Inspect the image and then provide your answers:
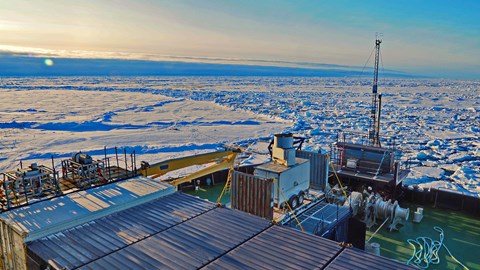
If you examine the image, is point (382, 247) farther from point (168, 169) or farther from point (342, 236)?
point (168, 169)

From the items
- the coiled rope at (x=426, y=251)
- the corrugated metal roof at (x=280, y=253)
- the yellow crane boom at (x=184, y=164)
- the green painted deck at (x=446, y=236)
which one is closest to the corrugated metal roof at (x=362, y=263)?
the corrugated metal roof at (x=280, y=253)

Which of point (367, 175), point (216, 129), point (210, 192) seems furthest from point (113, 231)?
point (216, 129)

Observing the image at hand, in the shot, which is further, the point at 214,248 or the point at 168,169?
the point at 168,169

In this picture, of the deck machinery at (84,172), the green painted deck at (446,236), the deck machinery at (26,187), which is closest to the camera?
the deck machinery at (26,187)

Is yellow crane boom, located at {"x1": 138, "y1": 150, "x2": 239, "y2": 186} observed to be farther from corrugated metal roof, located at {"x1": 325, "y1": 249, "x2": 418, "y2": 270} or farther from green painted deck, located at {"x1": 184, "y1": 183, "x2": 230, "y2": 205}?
corrugated metal roof, located at {"x1": 325, "y1": 249, "x2": 418, "y2": 270}

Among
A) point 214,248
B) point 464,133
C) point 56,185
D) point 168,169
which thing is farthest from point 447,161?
point 56,185

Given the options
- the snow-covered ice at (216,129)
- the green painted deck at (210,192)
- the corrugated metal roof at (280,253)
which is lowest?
the green painted deck at (210,192)

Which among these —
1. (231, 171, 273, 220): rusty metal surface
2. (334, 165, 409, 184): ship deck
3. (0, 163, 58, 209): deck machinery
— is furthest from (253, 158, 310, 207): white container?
(0, 163, 58, 209): deck machinery

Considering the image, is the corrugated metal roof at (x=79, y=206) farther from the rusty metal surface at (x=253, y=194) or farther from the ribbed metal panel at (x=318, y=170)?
the ribbed metal panel at (x=318, y=170)
